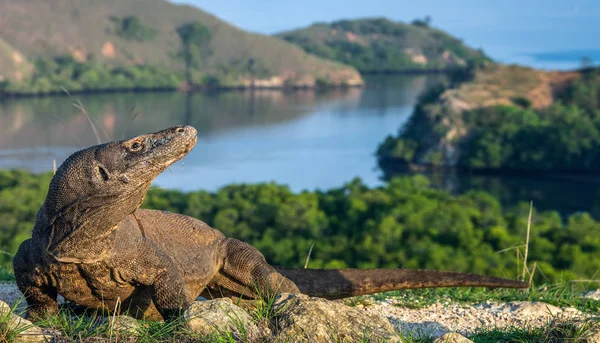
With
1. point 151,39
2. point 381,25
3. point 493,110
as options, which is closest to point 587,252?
point 493,110

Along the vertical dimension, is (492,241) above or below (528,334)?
below

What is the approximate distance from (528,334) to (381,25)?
191m

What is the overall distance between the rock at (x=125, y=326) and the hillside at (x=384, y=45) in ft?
490

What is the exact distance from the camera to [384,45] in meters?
174

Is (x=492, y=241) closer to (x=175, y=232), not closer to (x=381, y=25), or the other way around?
(x=175, y=232)

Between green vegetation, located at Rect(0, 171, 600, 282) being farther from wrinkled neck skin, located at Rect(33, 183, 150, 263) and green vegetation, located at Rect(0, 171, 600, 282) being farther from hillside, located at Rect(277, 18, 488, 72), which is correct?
hillside, located at Rect(277, 18, 488, 72)

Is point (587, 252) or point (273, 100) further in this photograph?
point (273, 100)

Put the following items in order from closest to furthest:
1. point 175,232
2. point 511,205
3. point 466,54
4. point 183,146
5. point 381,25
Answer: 1. point 183,146
2. point 175,232
3. point 511,205
4. point 466,54
5. point 381,25

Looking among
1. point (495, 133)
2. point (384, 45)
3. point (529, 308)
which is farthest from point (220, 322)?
point (384, 45)

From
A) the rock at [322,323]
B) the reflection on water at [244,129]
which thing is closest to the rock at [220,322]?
the rock at [322,323]

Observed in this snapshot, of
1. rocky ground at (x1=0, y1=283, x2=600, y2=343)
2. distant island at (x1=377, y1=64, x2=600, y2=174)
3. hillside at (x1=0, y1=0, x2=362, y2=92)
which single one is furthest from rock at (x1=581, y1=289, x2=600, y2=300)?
hillside at (x1=0, y1=0, x2=362, y2=92)

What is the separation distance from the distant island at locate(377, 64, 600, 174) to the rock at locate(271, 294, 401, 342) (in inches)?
2329

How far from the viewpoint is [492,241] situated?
84.3ft

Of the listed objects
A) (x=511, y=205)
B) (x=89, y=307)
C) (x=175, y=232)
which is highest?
(x=175, y=232)
